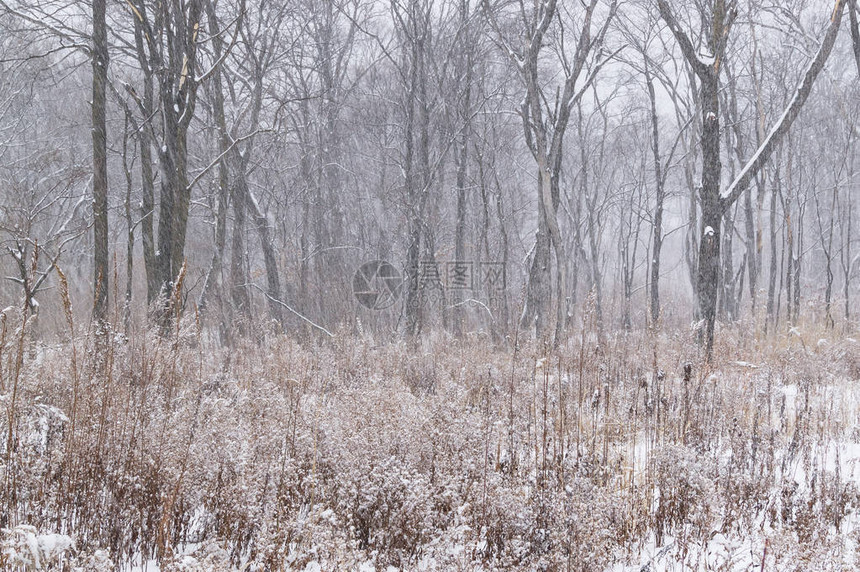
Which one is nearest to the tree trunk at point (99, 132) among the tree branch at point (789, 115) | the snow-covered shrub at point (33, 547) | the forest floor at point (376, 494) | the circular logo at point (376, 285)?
the forest floor at point (376, 494)

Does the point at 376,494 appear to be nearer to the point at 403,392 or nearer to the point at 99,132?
the point at 403,392

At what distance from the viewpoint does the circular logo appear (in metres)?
12.7

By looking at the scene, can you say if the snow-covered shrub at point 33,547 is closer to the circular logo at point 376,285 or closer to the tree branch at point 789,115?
the tree branch at point 789,115

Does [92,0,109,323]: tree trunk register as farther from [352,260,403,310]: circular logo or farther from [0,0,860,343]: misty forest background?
[352,260,403,310]: circular logo

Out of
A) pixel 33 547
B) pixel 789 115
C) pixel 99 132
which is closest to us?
pixel 33 547

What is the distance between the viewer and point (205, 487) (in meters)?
2.65

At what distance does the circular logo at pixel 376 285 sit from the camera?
1268cm

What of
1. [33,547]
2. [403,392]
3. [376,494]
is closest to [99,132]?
[403,392]

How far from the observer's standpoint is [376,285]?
13555mm

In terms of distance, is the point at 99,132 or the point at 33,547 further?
the point at 99,132

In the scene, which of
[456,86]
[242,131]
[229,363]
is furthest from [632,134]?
[229,363]

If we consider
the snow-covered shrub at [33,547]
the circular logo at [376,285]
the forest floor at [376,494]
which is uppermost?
the circular logo at [376,285]

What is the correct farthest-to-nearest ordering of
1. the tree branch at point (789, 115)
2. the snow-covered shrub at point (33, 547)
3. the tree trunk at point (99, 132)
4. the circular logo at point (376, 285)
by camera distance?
the circular logo at point (376, 285), the tree trunk at point (99, 132), the tree branch at point (789, 115), the snow-covered shrub at point (33, 547)

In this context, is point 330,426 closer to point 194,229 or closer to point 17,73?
point 17,73
